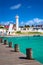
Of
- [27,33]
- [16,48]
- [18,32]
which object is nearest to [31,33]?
[27,33]

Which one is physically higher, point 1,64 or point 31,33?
point 31,33

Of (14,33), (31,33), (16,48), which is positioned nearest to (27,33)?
(31,33)

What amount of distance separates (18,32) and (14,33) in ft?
13.0

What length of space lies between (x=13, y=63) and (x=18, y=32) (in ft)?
481

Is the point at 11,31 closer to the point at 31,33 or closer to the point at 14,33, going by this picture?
the point at 14,33

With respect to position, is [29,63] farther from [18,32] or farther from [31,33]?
[31,33]

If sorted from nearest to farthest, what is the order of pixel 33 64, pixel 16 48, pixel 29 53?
pixel 33 64 → pixel 29 53 → pixel 16 48

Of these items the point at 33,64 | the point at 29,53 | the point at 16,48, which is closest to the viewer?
the point at 33,64

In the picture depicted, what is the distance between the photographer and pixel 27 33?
563ft

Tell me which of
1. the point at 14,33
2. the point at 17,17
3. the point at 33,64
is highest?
the point at 17,17

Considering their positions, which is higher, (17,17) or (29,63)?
(17,17)

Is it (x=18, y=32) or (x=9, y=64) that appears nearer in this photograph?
(x=9, y=64)

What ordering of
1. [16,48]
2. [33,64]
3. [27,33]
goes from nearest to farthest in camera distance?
1. [33,64]
2. [16,48]
3. [27,33]

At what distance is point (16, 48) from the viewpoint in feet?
65.7
